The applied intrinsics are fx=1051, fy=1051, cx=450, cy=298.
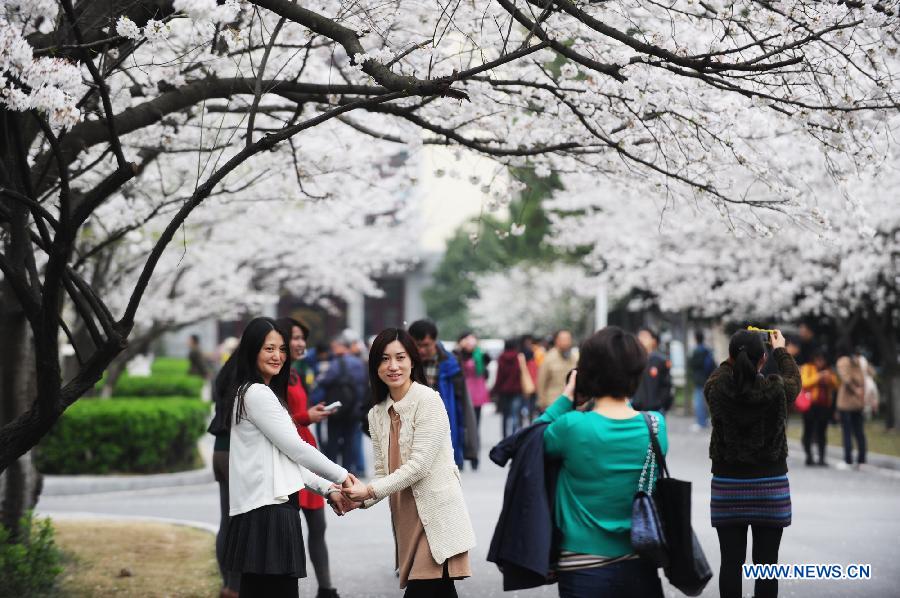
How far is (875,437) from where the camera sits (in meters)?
20.1

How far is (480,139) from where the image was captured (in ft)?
26.3

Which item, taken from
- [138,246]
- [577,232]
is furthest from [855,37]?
[577,232]

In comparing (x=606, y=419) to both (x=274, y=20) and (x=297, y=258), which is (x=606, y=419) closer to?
(x=274, y=20)

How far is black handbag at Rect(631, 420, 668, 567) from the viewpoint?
12.6ft

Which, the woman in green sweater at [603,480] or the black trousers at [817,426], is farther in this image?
the black trousers at [817,426]

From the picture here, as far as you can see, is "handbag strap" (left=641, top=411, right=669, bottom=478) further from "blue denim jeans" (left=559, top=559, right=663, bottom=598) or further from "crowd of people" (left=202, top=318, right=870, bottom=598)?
"blue denim jeans" (left=559, top=559, right=663, bottom=598)

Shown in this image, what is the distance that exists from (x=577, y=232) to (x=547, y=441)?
2313 centimetres

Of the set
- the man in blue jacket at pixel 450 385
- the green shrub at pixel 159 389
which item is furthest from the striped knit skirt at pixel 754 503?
the green shrub at pixel 159 389

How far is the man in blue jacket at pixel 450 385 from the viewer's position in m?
8.67

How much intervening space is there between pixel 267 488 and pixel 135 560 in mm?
4084

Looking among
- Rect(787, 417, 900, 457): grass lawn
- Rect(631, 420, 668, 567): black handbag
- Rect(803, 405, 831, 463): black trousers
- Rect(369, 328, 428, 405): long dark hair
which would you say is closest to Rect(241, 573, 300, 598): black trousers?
Rect(369, 328, 428, 405): long dark hair

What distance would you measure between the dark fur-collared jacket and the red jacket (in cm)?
246

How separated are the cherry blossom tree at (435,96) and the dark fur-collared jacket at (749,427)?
5.26 ft

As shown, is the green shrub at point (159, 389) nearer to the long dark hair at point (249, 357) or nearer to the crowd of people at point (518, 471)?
the crowd of people at point (518, 471)
